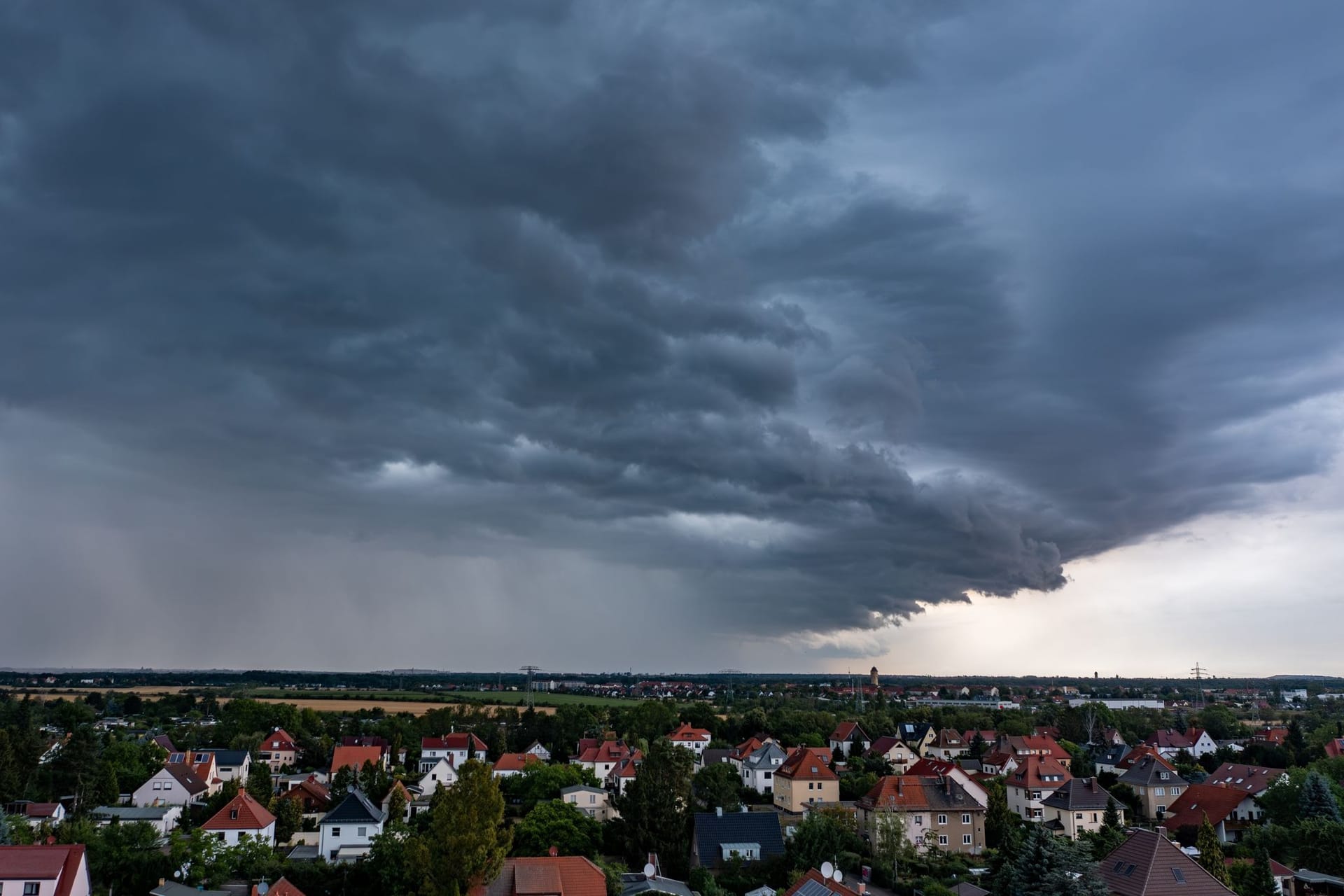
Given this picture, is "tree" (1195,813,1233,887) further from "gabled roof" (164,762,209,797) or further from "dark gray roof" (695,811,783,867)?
"gabled roof" (164,762,209,797)

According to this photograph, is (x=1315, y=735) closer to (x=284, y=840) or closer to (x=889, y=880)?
(x=889, y=880)

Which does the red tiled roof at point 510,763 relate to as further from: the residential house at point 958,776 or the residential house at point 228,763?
the residential house at point 958,776

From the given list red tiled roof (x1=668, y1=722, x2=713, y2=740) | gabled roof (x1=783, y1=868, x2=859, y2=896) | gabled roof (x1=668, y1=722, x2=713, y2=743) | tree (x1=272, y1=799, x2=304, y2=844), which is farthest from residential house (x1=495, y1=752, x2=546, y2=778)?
gabled roof (x1=783, y1=868, x2=859, y2=896)

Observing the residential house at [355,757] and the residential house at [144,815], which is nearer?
the residential house at [144,815]

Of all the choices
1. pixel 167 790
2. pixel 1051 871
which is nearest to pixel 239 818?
pixel 167 790

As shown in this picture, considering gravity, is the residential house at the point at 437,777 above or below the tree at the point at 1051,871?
below

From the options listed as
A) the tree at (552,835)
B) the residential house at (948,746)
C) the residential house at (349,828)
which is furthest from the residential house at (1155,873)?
the residential house at (948,746)

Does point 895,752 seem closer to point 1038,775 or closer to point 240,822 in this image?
point 1038,775

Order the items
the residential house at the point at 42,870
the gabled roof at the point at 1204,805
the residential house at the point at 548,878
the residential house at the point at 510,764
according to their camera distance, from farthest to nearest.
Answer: the residential house at the point at 510,764 < the gabled roof at the point at 1204,805 < the residential house at the point at 548,878 < the residential house at the point at 42,870
